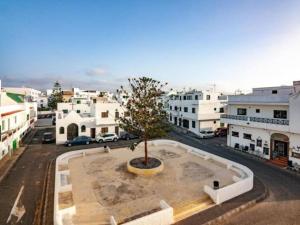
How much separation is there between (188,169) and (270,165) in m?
9.57

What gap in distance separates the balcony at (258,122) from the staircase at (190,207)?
1352 cm

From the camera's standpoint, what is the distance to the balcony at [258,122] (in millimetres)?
22266

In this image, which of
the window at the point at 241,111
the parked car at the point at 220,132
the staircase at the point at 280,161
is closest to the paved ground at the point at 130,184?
the staircase at the point at 280,161

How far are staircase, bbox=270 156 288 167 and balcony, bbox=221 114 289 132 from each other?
341 cm

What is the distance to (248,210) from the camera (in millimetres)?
13398

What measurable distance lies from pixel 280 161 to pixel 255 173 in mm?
5438

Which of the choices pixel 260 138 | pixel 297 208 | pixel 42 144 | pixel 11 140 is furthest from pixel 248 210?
pixel 42 144

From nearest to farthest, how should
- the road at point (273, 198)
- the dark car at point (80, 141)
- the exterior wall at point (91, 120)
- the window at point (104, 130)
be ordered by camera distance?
the road at point (273, 198) < the dark car at point (80, 141) < the exterior wall at point (91, 120) < the window at point (104, 130)

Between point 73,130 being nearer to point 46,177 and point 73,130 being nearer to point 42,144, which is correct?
point 42,144

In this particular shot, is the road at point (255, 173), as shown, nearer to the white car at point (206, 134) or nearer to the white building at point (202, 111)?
the white car at point (206, 134)

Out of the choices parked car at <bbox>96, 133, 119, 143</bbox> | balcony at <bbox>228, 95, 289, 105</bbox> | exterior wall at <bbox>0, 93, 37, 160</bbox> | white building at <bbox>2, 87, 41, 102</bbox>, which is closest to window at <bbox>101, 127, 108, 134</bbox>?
parked car at <bbox>96, 133, 119, 143</bbox>

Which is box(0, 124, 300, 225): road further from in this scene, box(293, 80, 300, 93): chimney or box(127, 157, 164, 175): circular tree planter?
box(293, 80, 300, 93): chimney

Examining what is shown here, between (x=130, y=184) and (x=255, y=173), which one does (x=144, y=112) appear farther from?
(x=255, y=173)

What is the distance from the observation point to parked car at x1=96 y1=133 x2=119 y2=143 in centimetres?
3355
